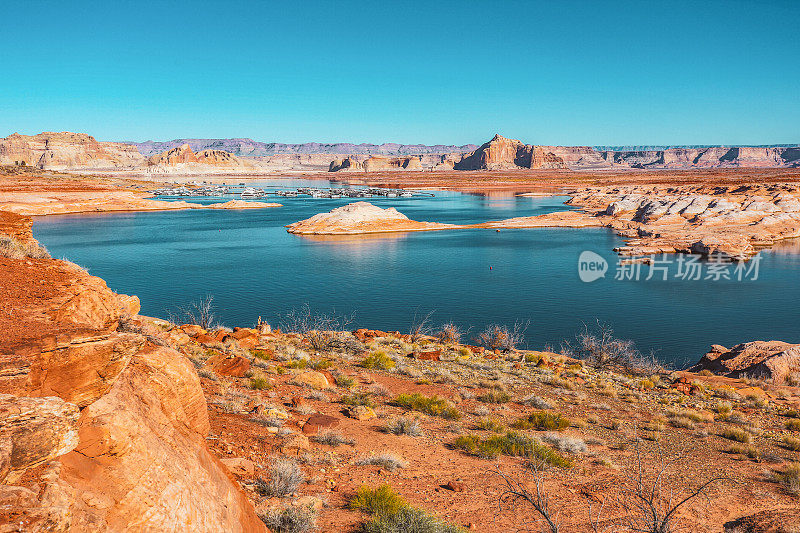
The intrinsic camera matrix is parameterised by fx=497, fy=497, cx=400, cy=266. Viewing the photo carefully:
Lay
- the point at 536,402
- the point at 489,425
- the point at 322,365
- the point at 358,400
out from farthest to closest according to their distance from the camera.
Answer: the point at 322,365 < the point at 536,402 < the point at 358,400 < the point at 489,425

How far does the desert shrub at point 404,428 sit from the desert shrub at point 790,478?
21.5 ft

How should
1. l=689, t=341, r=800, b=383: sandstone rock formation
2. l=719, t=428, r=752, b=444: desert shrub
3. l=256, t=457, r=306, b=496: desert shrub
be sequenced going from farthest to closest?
l=689, t=341, r=800, b=383: sandstone rock formation → l=719, t=428, r=752, b=444: desert shrub → l=256, t=457, r=306, b=496: desert shrub

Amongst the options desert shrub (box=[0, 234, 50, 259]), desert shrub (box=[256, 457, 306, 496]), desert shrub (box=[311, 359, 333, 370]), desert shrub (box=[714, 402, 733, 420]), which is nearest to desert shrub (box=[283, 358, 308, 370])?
desert shrub (box=[311, 359, 333, 370])

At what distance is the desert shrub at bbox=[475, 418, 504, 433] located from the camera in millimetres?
11062

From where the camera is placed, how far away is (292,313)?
27.0m

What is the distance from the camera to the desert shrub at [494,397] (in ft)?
43.9

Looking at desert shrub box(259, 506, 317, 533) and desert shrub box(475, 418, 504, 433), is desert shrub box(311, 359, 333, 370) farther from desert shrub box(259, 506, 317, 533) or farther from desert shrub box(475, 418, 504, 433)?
desert shrub box(259, 506, 317, 533)

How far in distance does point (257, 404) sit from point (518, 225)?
63.6 metres

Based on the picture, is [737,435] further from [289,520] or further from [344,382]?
[289,520]

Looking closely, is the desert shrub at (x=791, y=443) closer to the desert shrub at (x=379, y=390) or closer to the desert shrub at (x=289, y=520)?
the desert shrub at (x=379, y=390)

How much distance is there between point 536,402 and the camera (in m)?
13.2

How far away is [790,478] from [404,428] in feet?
22.7

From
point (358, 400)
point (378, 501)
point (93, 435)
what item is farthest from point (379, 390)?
point (93, 435)

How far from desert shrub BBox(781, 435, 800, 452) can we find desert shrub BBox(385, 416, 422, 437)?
310 inches
